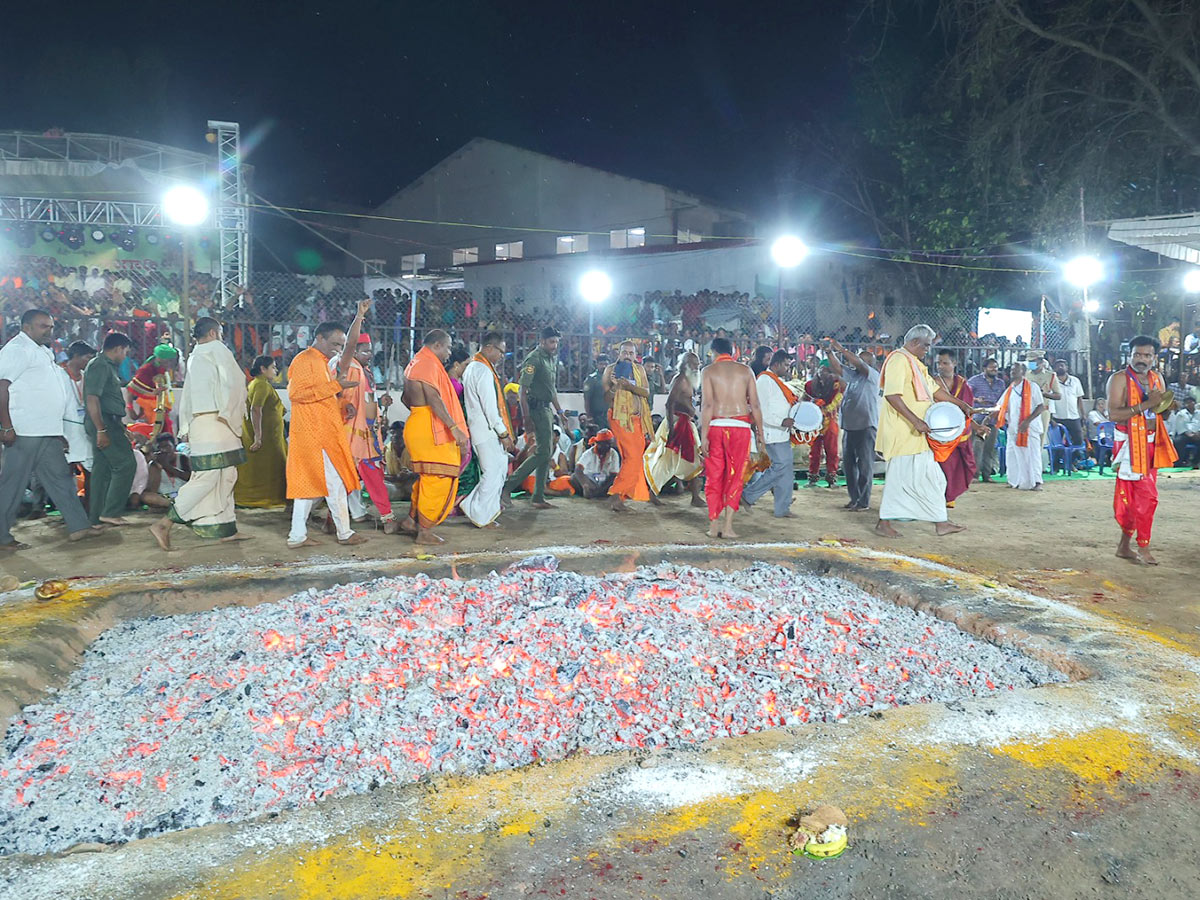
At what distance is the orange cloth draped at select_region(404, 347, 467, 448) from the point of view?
6926 mm

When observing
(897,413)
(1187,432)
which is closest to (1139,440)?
(897,413)

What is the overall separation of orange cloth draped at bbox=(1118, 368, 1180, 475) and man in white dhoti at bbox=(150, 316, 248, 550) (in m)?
6.76

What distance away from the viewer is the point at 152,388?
9.38m

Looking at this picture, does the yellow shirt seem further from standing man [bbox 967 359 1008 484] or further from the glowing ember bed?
standing man [bbox 967 359 1008 484]

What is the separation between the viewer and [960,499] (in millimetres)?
10117

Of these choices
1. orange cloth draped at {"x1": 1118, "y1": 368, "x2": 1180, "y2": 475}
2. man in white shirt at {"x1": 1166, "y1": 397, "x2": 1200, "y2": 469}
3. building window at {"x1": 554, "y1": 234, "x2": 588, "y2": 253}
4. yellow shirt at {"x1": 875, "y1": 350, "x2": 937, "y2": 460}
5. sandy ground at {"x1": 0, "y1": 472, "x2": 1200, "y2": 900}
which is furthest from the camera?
building window at {"x1": 554, "y1": 234, "x2": 588, "y2": 253}

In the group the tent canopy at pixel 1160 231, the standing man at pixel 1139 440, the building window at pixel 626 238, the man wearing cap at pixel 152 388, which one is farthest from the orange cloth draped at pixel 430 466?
the building window at pixel 626 238

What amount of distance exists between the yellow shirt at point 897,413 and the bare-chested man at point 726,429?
1177 mm

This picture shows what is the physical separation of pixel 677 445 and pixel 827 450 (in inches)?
114

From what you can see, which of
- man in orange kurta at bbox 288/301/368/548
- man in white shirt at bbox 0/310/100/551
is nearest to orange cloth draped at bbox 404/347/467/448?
man in orange kurta at bbox 288/301/368/548

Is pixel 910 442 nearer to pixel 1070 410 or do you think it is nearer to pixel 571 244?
pixel 1070 410

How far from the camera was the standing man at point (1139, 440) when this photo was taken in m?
6.38

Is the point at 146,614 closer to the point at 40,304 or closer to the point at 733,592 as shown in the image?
the point at 733,592

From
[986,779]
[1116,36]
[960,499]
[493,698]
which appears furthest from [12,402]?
[1116,36]
